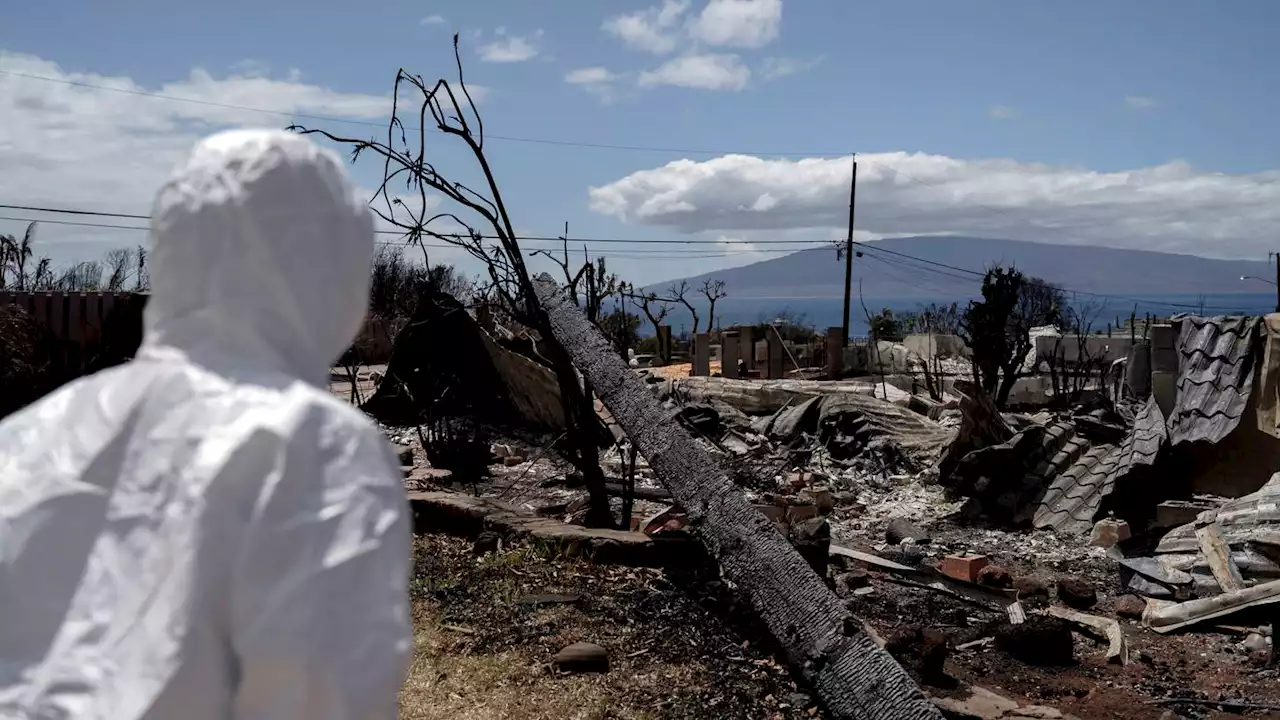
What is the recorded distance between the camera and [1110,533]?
975cm

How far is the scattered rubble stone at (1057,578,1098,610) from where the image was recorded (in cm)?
808

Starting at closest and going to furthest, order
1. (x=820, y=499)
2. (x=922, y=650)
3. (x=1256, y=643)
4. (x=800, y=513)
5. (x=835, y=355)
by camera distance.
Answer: (x=922, y=650) < (x=1256, y=643) < (x=800, y=513) < (x=820, y=499) < (x=835, y=355)

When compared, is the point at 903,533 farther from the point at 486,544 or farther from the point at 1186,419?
the point at 486,544

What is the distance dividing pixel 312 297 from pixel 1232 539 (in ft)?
27.0

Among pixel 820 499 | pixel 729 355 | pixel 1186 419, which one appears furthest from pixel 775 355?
pixel 1186 419

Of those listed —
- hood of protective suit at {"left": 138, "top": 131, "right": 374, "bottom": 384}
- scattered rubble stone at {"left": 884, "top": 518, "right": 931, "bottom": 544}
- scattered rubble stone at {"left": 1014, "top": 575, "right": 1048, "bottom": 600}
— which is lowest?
scattered rubble stone at {"left": 884, "top": 518, "right": 931, "bottom": 544}

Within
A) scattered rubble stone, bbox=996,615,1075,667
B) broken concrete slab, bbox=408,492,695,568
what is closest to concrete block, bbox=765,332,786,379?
broken concrete slab, bbox=408,492,695,568

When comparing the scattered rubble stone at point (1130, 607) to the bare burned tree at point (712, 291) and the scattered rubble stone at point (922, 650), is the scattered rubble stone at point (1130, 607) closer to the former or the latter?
the scattered rubble stone at point (922, 650)

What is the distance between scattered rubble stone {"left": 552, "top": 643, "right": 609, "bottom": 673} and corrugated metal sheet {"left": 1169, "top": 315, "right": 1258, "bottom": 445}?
22.9 feet

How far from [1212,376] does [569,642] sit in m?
7.42

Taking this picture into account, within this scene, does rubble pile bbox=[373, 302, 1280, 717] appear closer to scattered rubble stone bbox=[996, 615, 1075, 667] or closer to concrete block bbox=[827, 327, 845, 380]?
scattered rubble stone bbox=[996, 615, 1075, 667]

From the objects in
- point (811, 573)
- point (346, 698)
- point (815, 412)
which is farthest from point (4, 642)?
point (815, 412)

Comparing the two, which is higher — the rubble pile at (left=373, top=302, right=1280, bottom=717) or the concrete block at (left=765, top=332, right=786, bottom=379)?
the rubble pile at (left=373, top=302, right=1280, bottom=717)

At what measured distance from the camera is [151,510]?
1.44m
